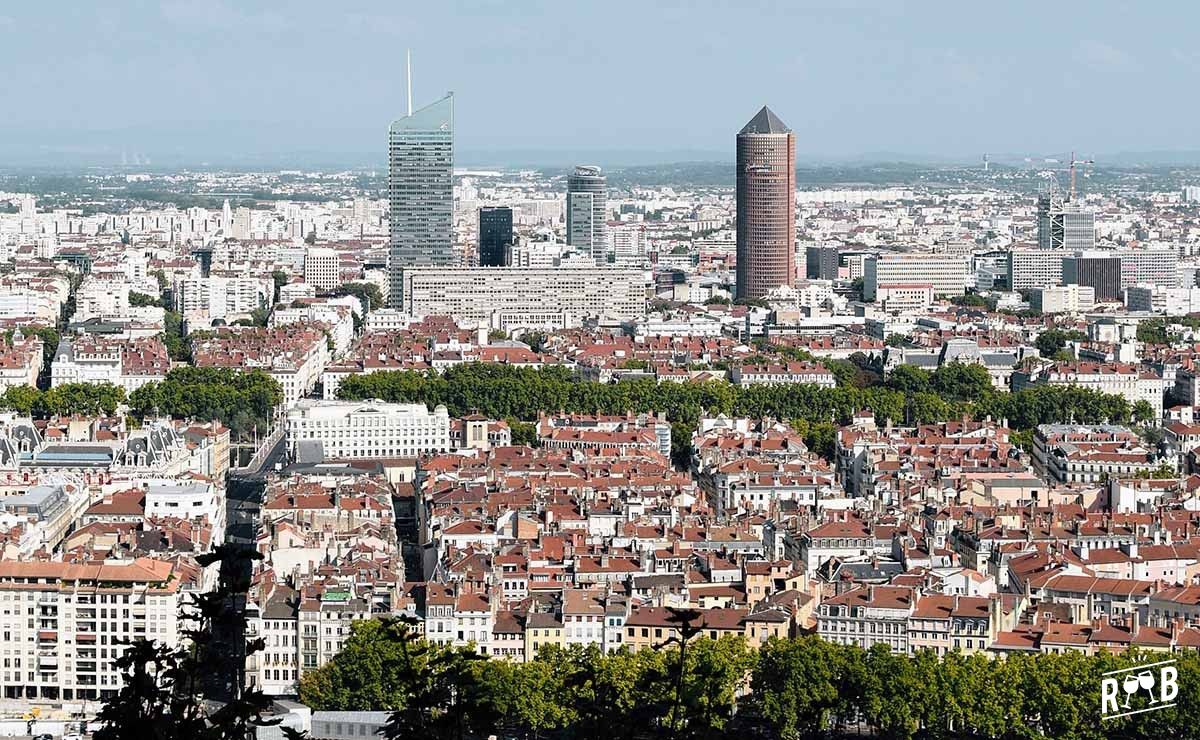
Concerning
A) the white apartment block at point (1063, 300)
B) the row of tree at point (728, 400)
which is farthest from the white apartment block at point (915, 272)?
the row of tree at point (728, 400)

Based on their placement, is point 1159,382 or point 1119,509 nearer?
point 1119,509

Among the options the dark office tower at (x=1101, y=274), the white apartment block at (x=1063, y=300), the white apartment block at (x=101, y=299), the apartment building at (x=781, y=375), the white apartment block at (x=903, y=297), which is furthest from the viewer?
the dark office tower at (x=1101, y=274)

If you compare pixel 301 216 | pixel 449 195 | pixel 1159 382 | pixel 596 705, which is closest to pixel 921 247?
pixel 449 195

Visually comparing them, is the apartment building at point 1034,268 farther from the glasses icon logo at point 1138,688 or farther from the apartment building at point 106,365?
the glasses icon logo at point 1138,688

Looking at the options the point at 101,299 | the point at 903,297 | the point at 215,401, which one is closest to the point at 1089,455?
the point at 215,401

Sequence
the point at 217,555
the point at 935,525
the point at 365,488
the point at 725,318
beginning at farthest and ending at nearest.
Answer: the point at 725,318
the point at 365,488
the point at 935,525
the point at 217,555

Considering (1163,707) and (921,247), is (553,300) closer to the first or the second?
(921,247)
